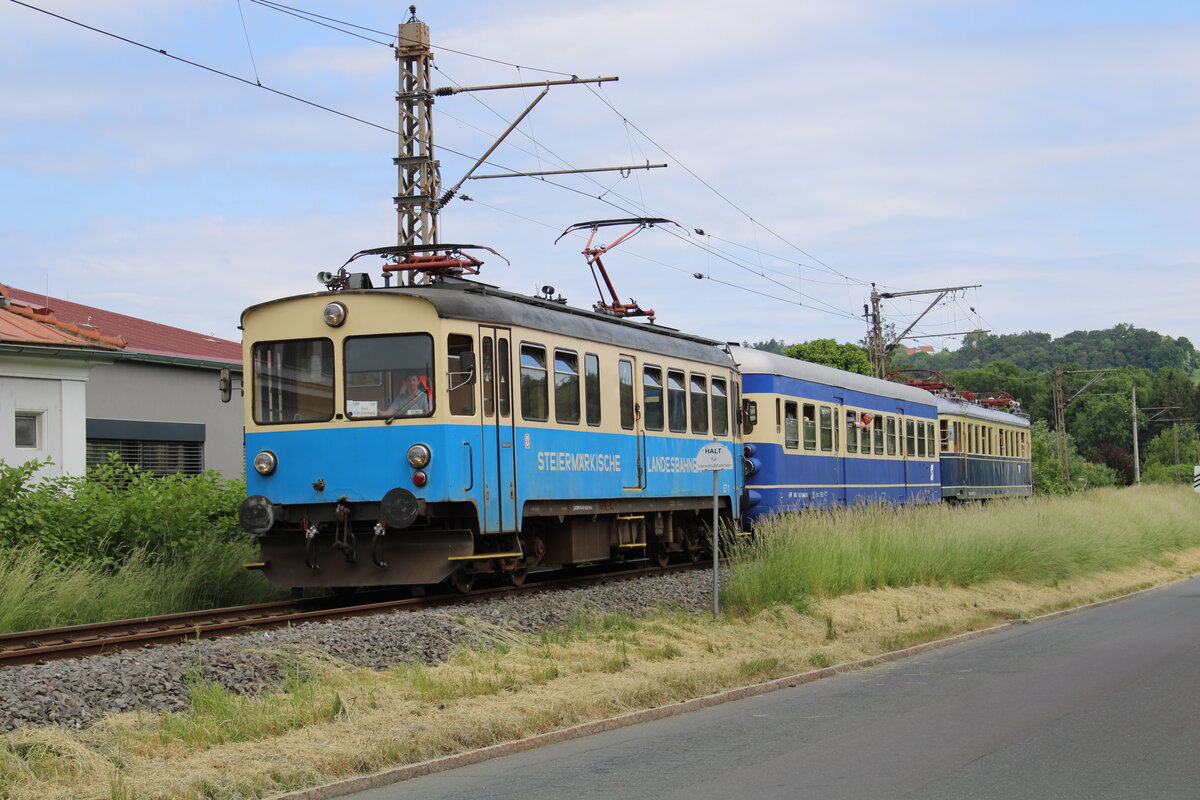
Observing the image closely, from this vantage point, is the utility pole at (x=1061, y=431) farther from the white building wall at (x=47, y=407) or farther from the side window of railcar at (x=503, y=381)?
the side window of railcar at (x=503, y=381)

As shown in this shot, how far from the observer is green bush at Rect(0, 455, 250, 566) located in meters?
15.6

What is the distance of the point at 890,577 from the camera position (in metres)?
18.2

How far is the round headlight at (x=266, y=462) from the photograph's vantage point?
14.8 m

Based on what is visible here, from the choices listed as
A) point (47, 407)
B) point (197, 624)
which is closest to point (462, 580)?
point (197, 624)

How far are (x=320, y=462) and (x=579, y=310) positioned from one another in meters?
4.16

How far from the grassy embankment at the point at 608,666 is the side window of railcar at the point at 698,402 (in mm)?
2058

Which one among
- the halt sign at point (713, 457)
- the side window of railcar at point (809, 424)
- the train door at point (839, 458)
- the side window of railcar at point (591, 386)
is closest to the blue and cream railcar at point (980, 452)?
the train door at point (839, 458)

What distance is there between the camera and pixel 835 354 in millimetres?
54594

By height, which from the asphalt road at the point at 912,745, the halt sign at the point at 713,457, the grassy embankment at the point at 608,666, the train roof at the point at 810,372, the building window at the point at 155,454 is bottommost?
the asphalt road at the point at 912,745

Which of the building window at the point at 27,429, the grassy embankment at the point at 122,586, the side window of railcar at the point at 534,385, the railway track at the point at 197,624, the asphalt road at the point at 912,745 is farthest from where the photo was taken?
the building window at the point at 27,429

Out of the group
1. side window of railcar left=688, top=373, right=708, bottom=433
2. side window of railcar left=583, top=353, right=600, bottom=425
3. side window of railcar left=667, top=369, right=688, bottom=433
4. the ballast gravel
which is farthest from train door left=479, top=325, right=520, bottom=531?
side window of railcar left=688, top=373, right=708, bottom=433

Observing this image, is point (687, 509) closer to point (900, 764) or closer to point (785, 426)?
point (785, 426)

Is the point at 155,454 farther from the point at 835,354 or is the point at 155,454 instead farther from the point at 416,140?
the point at 835,354

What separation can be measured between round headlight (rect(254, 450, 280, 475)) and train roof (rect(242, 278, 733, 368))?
5.48 feet
